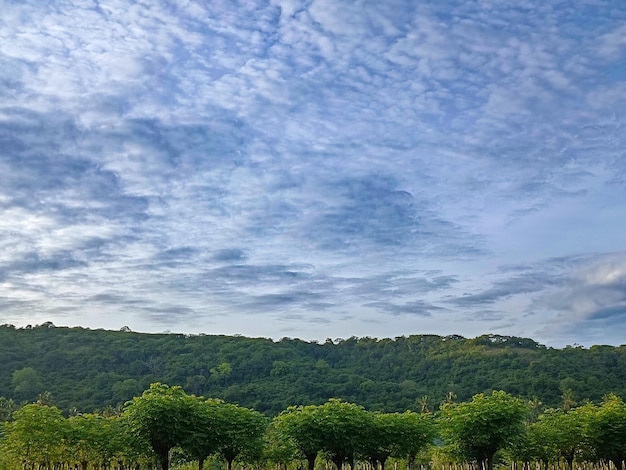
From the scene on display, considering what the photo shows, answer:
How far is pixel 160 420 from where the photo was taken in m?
30.6

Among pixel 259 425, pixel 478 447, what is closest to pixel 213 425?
pixel 259 425

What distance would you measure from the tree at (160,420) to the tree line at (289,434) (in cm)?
5

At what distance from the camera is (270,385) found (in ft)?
300

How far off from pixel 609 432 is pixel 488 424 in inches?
409

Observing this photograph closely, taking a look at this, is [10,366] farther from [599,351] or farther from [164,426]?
[599,351]

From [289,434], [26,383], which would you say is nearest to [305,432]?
[289,434]

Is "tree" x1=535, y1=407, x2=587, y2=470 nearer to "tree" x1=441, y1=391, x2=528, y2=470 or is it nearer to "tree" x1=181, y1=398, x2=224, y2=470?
"tree" x1=441, y1=391, x2=528, y2=470

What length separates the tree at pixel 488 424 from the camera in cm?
3328

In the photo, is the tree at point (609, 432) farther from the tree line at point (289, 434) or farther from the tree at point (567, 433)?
the tree at point (567, 433)

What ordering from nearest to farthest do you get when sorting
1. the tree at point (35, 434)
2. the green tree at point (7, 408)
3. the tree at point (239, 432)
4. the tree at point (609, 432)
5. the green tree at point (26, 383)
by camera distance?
the tree at point (35, 434), the tree at point (239, 432), the tree at point (609, 432), the green tree at point (7, 408), the green tree at point (26, 383)

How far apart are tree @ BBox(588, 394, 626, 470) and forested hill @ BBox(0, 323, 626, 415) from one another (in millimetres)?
40583

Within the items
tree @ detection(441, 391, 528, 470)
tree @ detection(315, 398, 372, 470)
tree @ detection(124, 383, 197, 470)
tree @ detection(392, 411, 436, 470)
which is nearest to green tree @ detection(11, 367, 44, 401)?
tree @ detection(124, 383, 197, 470)

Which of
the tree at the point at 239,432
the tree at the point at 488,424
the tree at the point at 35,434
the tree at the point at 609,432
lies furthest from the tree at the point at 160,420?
the tree at the point at 609,432

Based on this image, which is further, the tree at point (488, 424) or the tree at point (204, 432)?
the tree at point (488, 424)
